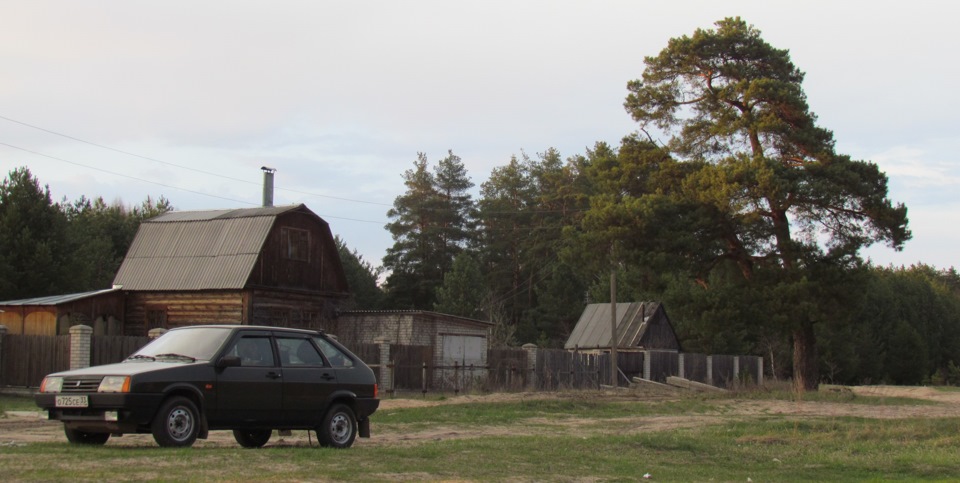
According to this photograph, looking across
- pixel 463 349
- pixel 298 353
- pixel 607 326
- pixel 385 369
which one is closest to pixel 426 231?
pixel 607 326

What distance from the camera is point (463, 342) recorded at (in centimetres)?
4125

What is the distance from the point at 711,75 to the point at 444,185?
41180 millimetres

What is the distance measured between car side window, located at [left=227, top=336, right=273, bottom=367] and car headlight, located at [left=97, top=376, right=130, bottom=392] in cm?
146

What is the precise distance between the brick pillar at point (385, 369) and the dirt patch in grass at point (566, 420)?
9.00ft

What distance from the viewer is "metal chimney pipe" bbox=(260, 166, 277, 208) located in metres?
45.4

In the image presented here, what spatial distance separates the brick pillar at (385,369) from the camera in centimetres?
3128

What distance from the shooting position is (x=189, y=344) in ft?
42.1

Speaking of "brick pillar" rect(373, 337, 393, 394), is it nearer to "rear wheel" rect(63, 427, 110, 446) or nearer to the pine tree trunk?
the pine tree trunk

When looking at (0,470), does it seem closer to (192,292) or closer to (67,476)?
(67,476)

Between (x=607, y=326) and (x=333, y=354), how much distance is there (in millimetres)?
41901

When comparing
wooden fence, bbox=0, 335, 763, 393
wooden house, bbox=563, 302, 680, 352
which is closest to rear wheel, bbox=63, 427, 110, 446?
wooden fence, bbox=0, 335, 763, 393

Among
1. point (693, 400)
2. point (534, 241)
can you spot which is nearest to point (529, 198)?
point (534, 241)

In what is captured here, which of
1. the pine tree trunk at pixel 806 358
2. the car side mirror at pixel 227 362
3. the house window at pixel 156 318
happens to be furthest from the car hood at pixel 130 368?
the pine tree trunk at pixel 806 358

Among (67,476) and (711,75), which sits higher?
(711,75)
